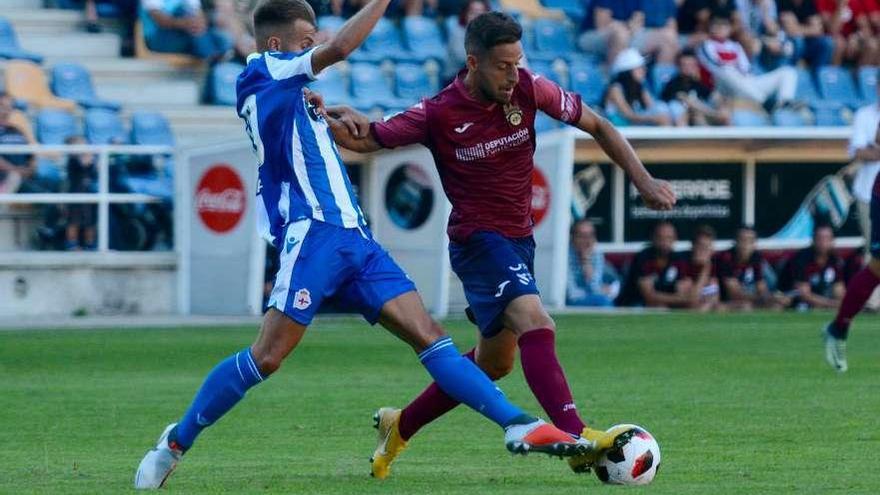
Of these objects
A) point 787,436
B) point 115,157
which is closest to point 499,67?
point 787,436

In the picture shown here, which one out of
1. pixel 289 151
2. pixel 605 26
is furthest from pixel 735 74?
pixel 289 151

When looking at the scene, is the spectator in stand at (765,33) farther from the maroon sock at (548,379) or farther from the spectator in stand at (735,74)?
the maroon sock at (548,379)

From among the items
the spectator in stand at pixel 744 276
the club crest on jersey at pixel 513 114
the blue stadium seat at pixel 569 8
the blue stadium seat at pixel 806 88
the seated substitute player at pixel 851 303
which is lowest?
the spectator in stand at pixel 744 276

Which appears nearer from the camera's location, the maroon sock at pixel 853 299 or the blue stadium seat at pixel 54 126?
the maroon sock at pixel 853 299

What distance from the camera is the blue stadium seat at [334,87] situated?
2198 centimetres

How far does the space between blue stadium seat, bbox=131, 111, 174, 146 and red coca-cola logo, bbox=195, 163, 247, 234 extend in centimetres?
121

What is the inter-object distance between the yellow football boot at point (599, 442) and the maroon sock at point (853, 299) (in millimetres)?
5922

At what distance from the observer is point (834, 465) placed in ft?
25.9

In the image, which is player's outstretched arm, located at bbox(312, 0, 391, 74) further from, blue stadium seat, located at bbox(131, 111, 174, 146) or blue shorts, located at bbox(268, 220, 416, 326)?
blue stadium seat, located at bbox(131, 111, 174, 146)

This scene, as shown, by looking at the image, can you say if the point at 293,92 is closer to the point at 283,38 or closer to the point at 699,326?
the point at 283,38

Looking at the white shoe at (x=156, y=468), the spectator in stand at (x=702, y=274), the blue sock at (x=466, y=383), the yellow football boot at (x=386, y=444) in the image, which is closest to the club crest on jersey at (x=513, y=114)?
the blue sock at (x=466, y=383)

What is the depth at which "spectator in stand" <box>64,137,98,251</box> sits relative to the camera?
18.8 metres

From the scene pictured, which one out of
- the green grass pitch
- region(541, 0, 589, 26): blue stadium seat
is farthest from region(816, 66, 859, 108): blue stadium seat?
the green grass pitch

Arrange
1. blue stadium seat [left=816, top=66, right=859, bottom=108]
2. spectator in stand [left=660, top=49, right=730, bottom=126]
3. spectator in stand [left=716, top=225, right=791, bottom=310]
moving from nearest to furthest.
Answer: spectator in stand [left=716, top=225, right=791, bottom=310]
spectator in stand [left=660, top=49, right=730, bottom=126]
blue stadium seat [left=816, top=66, right=859, bottom=108]
